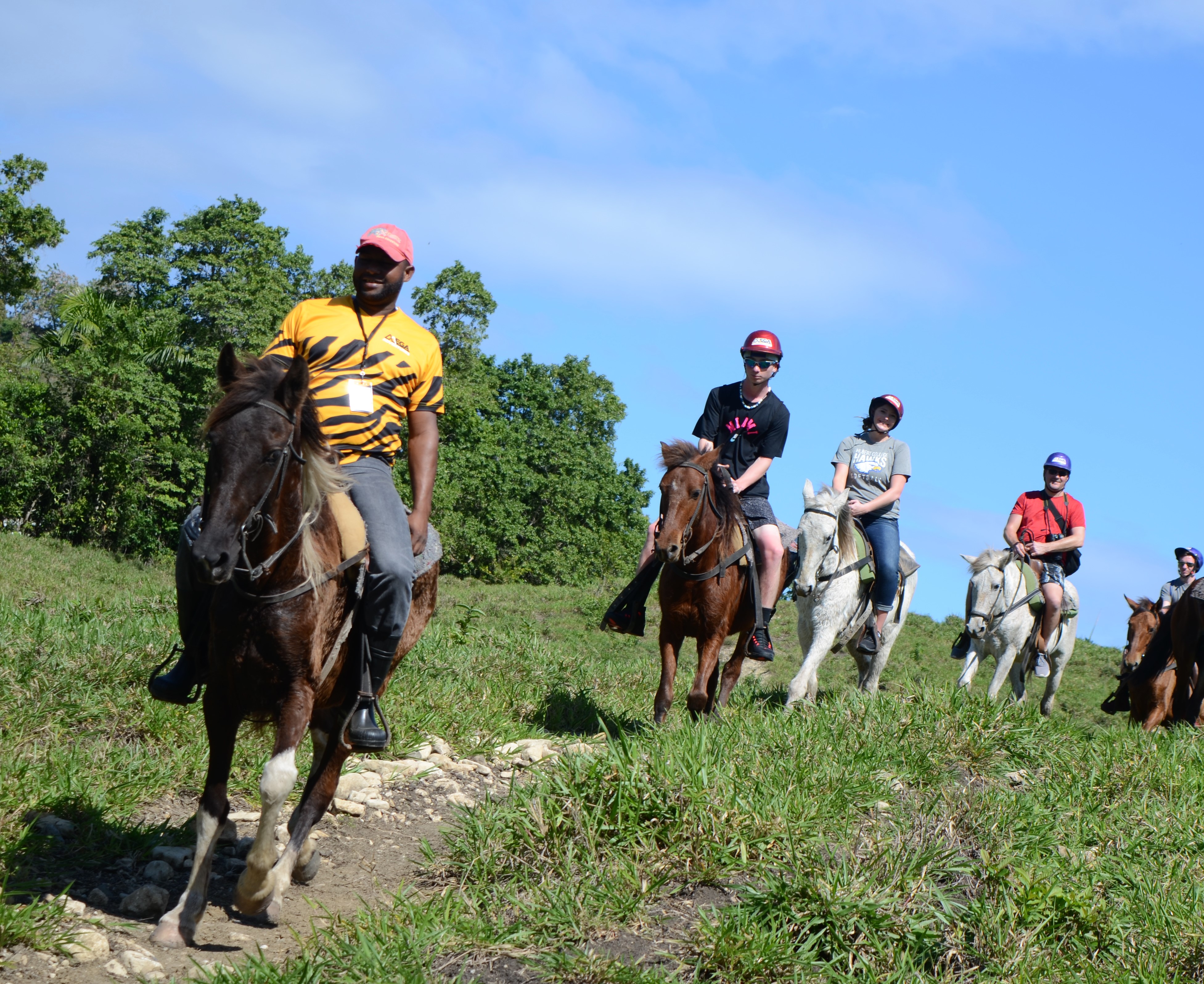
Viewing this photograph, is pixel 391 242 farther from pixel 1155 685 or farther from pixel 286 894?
pixel 1155 685

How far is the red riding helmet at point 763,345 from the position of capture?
9.27m

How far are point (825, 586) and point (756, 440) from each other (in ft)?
7.25

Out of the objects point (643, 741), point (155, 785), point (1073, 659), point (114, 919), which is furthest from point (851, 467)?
point (1073, 659)

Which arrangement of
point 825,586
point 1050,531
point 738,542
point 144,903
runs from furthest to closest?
point 1050,531 < point 825,586 < point 738,542 < point 144,903

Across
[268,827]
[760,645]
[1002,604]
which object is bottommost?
[268,827]

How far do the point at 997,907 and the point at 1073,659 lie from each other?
19.7 metres

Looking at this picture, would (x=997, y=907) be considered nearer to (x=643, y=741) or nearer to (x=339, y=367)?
(x=643, y=741)

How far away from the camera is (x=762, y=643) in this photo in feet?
31.1

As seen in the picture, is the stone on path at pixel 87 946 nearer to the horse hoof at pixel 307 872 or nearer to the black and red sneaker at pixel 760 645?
the horse hoof at pixel 307 872

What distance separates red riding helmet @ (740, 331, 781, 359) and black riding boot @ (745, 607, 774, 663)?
2092 millimetres

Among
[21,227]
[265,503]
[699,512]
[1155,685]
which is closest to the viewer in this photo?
[265,503]

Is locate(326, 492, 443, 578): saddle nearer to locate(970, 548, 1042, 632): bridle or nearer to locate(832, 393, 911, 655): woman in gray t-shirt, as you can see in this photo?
locate(832, 393, 911, 655): woman in gray t-shirt

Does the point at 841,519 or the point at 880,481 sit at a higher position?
the point at 880,481

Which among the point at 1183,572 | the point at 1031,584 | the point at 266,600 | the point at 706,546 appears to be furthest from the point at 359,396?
the point at 1183,572
